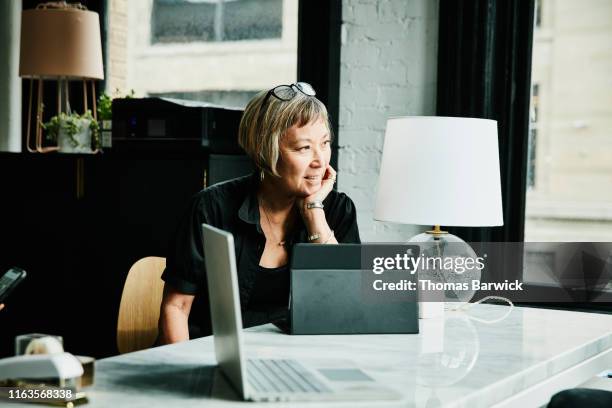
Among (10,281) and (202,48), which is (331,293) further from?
(202,48)

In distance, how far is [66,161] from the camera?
3562 millimetres

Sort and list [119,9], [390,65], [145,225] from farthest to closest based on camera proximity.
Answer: [119,9]
[145,225]
[390,65]

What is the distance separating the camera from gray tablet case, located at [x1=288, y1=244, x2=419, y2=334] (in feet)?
5.94

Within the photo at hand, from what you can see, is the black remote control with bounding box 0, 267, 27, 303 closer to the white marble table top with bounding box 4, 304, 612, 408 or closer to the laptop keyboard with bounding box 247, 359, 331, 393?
the white marble table top with bounding box 4, 304, 612, 408

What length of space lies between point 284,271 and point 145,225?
1275 mm

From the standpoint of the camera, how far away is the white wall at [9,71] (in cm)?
420

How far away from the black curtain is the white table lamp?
0.75m

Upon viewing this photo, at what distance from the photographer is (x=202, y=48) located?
387cm

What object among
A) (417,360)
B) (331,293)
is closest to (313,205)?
(331,293)

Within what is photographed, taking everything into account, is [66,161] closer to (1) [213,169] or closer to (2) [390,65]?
(1) [213,169]

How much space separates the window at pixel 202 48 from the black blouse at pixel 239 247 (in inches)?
57.2

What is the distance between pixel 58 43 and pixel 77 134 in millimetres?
388

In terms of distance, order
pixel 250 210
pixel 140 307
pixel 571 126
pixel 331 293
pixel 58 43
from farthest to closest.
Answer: pixel 58 43 < pixel 571 126 < pixel 140 307 < pixel 250 210 < pixel 331 293

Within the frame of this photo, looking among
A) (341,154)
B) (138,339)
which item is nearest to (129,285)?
(138,339)
